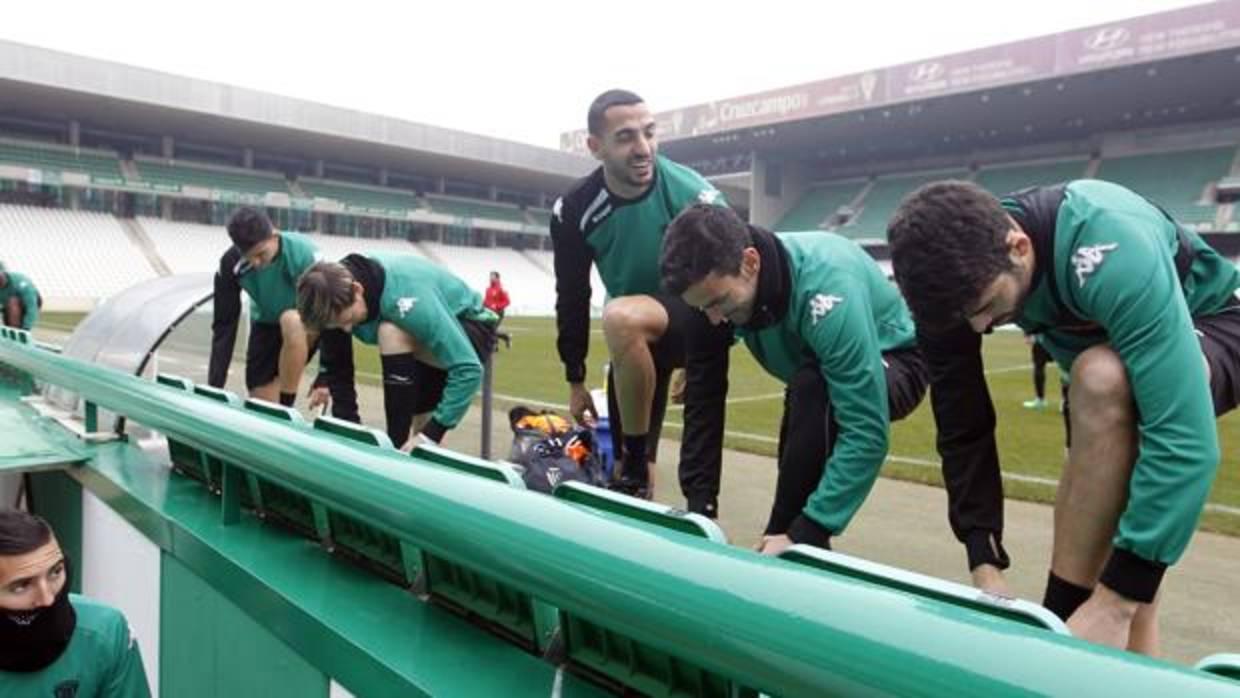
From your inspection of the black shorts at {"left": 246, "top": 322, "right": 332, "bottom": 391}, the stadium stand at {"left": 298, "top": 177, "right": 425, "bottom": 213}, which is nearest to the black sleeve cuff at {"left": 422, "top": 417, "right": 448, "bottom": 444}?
the black shorts at {"left": 246, "top": 322, "right": 332, "bottom": 391}

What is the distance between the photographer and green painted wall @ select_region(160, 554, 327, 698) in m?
1.47

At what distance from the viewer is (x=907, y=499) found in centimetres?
397

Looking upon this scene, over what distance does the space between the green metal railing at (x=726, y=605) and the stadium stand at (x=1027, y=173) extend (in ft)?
121

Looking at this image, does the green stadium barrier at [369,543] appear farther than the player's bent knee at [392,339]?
No

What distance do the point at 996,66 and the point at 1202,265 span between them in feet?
103

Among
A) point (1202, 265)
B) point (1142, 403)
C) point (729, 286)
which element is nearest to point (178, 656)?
point (729, 286)

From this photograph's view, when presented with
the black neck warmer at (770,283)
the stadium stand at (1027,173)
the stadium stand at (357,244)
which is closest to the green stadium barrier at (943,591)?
the black neck warmer at (770,283)

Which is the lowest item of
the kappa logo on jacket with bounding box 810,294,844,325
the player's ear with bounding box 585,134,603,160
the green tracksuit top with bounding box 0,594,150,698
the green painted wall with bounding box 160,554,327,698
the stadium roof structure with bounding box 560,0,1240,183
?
the green tracksuit top with bounding box 0,594,150,698

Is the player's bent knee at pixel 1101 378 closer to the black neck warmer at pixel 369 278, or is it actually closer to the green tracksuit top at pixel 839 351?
the green tracksuit top at pixel 839 351

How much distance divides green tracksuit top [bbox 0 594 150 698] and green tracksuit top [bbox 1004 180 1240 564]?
199cm

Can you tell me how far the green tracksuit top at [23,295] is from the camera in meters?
7.86

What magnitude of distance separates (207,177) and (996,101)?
31.1 m

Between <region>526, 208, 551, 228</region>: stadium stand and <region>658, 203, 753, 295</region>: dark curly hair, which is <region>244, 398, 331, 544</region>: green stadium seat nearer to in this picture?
<region>658, 203, 753, 295</region>: dark curly hair

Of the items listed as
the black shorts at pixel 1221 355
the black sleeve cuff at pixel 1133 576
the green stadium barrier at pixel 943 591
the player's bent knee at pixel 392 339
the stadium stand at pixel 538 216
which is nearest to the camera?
the green stadium barrier at pixel 943 591
